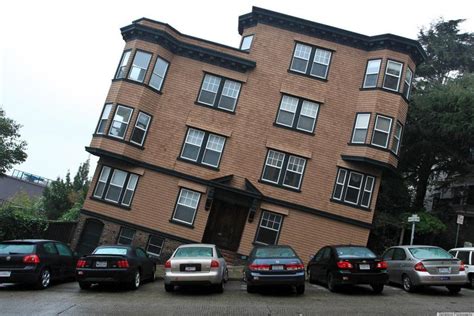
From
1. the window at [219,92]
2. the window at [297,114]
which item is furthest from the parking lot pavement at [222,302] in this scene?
the window at [219,92]

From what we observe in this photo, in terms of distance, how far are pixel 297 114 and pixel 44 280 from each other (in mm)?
15358

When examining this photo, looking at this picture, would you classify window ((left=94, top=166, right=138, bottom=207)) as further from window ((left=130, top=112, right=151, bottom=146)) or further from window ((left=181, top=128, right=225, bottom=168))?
window ((left=181, top=128, right=225, bottom=168))

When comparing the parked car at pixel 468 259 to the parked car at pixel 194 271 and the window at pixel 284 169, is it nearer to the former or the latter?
the window at pixel 284 169

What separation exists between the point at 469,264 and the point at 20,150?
105ft

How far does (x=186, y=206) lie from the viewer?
22484mm

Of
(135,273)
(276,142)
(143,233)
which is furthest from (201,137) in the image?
(135,273)

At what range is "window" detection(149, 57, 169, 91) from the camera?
76.7 ft

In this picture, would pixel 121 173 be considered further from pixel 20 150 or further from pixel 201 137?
pixel 20 150

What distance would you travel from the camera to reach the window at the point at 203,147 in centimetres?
2295

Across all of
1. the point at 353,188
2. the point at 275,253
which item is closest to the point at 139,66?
the point at 353,188

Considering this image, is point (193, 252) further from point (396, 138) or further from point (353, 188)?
point (396, 138)

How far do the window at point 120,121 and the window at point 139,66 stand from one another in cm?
183

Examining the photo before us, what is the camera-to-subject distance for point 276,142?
75.3ft

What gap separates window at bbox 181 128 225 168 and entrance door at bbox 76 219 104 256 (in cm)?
583
